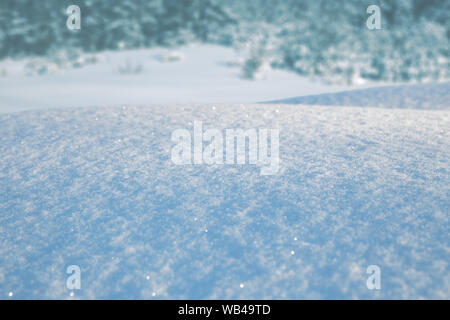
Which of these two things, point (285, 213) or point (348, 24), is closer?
point (285, 213)

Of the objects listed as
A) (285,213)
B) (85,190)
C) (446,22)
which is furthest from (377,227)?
(446,22)

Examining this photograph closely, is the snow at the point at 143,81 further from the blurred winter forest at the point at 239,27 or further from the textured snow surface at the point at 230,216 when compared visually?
the textured snow surface at the point at 230,216

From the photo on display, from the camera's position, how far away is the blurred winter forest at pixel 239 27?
7938mm

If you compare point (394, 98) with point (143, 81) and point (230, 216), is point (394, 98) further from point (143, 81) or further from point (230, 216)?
point (143, 81)

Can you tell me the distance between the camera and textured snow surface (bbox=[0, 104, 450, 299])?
132 cm

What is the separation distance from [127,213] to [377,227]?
988mm

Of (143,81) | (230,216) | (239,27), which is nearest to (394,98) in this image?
(230,216)

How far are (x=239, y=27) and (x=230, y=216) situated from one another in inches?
320

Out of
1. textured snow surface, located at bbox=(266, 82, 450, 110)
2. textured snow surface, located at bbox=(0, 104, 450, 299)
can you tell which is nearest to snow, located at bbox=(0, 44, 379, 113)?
textured snow surface, located at bbox=(266, 82, 450, 110)

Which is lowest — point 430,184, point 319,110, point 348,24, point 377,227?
point 377,227

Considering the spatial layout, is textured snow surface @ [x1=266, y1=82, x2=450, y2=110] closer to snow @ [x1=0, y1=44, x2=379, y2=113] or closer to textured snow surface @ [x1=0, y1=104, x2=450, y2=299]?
snow @ [x1=0, y1=44, x2=379, y2=113]

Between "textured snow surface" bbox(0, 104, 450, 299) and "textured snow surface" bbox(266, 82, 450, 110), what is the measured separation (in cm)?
127
